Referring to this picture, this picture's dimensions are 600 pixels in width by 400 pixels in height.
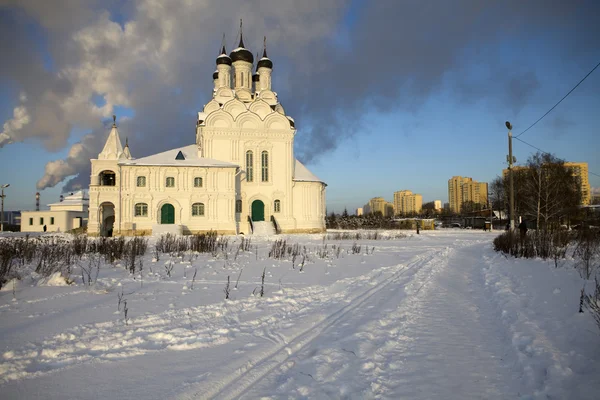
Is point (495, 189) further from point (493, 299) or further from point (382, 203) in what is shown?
point (382, 203)

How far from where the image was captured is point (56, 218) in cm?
4497

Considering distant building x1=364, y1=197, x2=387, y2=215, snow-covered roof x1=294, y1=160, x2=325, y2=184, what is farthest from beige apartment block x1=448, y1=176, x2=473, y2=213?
snow-covered roof x1=294, y1=160, x2=325, y2=184

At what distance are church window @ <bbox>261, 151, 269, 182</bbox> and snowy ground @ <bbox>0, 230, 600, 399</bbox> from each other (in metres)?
28.3

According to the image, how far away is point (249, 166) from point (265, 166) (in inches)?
61.2

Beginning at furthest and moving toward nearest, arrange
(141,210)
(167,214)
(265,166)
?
(265,166) < (167,214) < (141,210)

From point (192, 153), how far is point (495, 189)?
2015 inches

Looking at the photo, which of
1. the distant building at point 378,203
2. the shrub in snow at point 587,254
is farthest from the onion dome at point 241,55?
the distant building at point 378,203

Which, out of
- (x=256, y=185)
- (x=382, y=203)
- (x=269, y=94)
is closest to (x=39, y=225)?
(x=256, y=185)

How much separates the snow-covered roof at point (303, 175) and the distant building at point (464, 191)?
8928 centimetres

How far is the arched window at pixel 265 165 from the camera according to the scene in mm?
36094

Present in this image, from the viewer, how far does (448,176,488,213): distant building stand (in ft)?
380

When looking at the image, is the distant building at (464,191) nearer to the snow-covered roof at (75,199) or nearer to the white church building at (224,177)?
the white church building at (224,177)

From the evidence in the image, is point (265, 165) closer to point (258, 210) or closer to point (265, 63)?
point (258, 210)

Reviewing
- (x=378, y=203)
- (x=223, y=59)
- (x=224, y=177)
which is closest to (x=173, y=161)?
(x=224, y=177)
